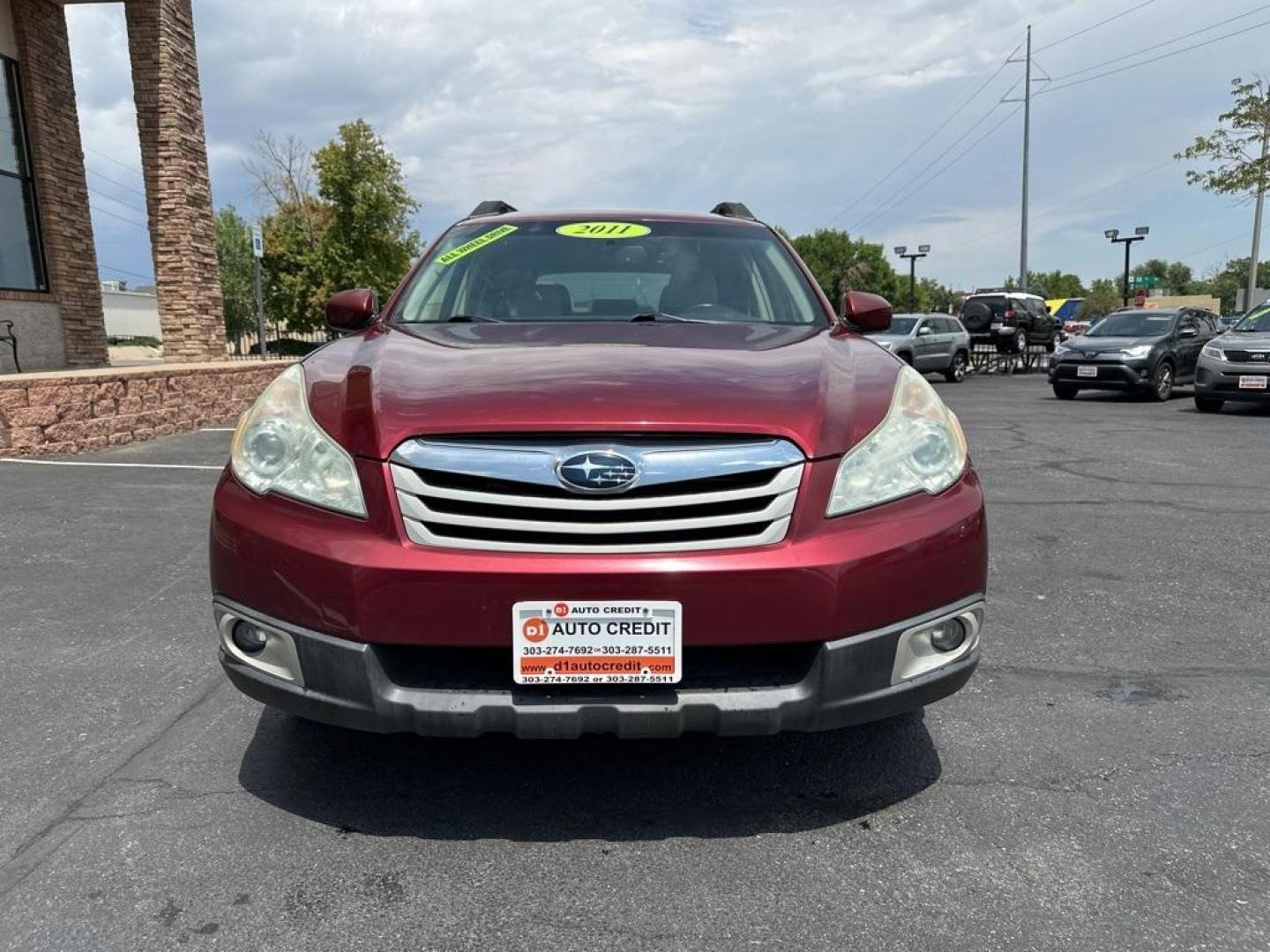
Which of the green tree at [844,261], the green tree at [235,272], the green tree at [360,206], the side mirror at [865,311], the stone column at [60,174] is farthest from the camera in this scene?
the green tree at [844,261]

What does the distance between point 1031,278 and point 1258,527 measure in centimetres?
13343

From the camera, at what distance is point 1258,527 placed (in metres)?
5.61

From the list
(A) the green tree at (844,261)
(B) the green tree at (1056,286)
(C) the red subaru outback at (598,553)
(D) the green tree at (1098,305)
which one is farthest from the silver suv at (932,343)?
(B) the green tree at (1056,286)

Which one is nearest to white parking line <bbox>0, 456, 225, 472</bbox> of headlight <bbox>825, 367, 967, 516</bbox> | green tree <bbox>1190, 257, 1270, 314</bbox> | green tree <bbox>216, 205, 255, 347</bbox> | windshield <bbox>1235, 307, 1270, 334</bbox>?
headlight <bbox>825, 367, 967, 516</bbox>

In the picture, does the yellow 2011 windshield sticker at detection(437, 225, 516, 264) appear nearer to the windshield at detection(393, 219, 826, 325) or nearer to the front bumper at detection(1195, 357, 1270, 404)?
the windshield at detection(393, 219, 826, 325)

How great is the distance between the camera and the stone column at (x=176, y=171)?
12664mm

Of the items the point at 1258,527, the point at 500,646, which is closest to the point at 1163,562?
the point at 1258,527

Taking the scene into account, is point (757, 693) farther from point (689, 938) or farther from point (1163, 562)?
point (1163, 562)

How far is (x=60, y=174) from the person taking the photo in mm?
13664

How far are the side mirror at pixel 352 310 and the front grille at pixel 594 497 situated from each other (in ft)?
4.54

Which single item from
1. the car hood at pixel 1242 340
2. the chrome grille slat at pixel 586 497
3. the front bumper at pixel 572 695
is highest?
the chrome grille slat at pixel 586 497

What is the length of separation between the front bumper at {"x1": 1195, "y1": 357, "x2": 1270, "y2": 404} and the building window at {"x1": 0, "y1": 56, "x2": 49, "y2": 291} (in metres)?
16.5

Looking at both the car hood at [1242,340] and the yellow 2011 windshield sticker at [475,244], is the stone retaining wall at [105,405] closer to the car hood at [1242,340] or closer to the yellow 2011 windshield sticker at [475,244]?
the yellow 2011 windshield sticker at [475,244]

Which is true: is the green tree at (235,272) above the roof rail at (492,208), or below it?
above
